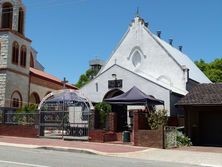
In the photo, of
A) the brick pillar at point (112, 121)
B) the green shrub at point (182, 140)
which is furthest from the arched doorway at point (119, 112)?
the green shrub at point (182, 140)

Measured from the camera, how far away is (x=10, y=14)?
38.3 meters

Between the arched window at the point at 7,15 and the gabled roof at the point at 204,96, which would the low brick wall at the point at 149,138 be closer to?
the gabled roof at the point at 204,96

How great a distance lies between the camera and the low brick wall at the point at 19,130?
26.3 m

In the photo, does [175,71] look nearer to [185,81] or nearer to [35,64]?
[185,81]

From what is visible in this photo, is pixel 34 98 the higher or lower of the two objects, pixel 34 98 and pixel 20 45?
the lower

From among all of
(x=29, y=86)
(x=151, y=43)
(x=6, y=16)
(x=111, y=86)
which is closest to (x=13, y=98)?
(x=29, y=86)

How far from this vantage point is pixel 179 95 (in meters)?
30.4

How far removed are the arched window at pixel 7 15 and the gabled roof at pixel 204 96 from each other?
19.8 m

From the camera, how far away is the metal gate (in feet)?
81.8

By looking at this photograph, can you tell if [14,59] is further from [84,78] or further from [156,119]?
[84,78]

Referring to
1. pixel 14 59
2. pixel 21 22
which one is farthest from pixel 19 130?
pixel 21 22

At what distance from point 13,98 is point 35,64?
19.6 m

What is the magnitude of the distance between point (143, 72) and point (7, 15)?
14229mm

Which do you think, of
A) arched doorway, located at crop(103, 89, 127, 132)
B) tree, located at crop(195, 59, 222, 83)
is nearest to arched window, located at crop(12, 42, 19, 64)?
arched doorway, located at crop(103, 89, 127, 132)
